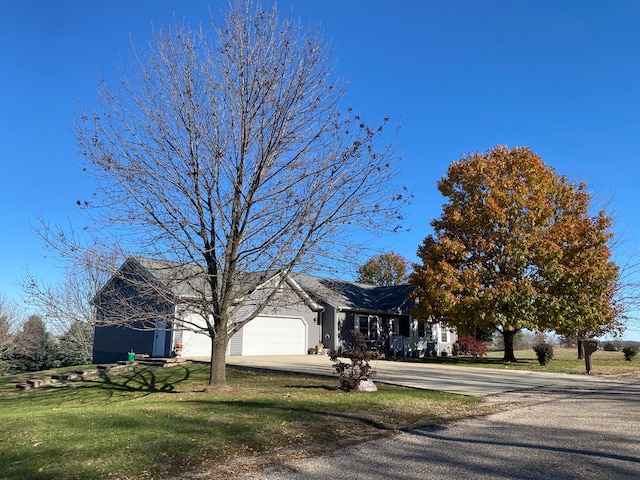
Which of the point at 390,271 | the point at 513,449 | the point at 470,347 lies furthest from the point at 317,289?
the point at 390,271

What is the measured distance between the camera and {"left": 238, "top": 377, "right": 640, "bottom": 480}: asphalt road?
5.12 meters

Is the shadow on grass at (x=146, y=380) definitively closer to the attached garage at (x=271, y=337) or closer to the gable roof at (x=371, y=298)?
the attached garage at (x=271, y=337)

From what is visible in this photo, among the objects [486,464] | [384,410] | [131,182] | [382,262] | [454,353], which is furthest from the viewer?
[382,262]

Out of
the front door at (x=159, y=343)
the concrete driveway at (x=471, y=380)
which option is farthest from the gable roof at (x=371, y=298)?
the concrete driveway at (x=471, y=380)

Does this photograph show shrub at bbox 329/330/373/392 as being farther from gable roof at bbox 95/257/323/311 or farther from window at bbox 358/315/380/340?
window at bbox 358/315/380/340

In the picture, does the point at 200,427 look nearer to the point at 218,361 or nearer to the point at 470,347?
the point at 218,361

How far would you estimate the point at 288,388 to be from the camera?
11984mm

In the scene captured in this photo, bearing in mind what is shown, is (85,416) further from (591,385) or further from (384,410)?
(591,385)

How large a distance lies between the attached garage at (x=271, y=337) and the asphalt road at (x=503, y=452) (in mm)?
16001

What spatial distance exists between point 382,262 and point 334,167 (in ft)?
130

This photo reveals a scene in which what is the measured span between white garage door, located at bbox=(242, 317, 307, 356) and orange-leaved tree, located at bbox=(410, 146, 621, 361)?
636 centimetres

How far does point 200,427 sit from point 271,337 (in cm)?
1752

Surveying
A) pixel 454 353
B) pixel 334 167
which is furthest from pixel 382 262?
pixel 334 167

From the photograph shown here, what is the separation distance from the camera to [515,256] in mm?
21078
